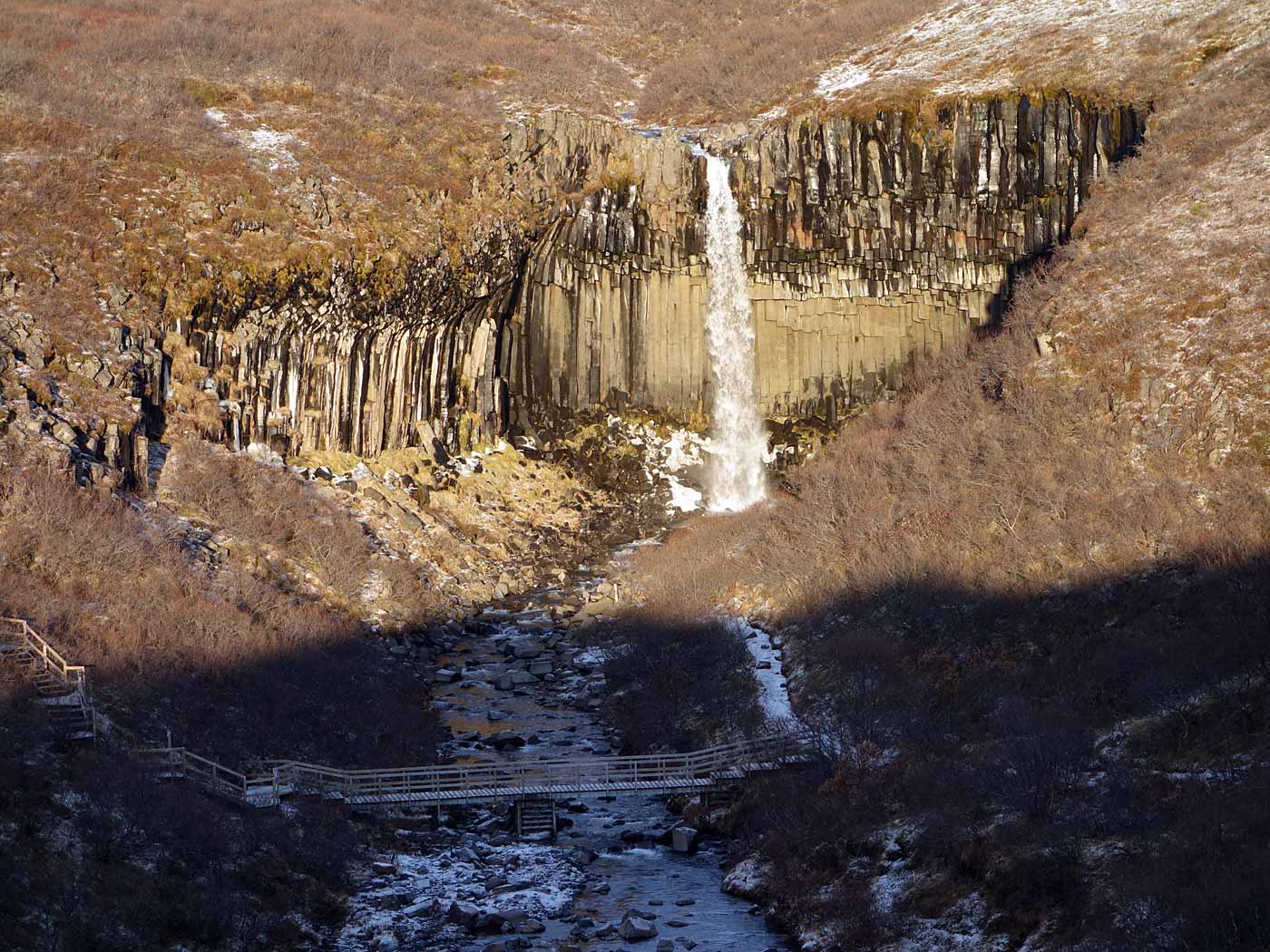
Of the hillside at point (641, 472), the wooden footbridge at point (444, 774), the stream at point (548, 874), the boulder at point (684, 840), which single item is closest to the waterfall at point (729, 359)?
the hillside at point (641, 472)

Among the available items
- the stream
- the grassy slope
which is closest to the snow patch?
the grassy slope

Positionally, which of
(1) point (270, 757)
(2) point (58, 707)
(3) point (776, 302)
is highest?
(3) point (776, 302)

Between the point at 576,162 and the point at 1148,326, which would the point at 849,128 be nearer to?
the point at 576,162

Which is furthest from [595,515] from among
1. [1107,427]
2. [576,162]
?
[1107,427]

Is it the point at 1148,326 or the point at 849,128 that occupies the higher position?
the point at 849,128

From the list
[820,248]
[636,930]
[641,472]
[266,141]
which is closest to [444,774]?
[636,930]

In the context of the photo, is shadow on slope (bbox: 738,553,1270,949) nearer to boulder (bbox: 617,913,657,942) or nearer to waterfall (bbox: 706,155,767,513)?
boulder (bbox: 617,913,657,942)

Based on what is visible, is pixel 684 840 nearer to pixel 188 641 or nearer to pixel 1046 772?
pixel 1046 772
